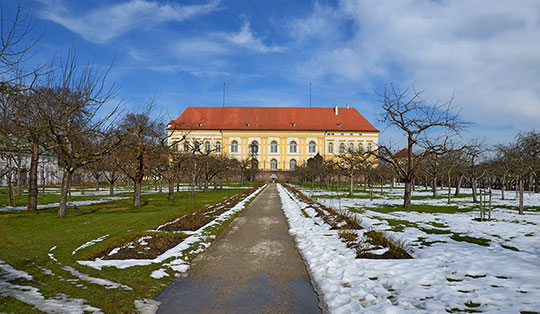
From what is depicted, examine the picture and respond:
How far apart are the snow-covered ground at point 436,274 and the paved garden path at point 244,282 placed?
40 centimetres

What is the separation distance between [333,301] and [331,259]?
7.53 ft

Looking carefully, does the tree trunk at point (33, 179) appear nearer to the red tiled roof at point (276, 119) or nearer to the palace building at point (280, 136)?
the palace building at point (280, 136)

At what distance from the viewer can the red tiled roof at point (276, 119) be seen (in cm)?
8212

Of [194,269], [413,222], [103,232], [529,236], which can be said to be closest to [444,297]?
[194,269]

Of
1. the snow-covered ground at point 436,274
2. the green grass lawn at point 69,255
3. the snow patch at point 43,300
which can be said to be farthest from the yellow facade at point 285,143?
the snow patch at point 43,300

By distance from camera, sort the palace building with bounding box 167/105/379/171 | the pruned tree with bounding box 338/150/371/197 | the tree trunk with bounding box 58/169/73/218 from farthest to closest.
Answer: the palace building with bounding box 167/105/379/171 < the pruned tree with bounding box 338/150/371/197 < the tree trunk with bounding box 58/169/73/218

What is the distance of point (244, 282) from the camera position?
5559mm

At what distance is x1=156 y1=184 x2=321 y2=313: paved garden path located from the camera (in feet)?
14.7

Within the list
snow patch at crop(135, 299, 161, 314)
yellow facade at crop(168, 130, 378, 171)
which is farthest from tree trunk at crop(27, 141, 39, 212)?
yellow facade at crop(168, 130, 378, 171)

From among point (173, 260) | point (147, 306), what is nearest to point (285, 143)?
point (173, 260)

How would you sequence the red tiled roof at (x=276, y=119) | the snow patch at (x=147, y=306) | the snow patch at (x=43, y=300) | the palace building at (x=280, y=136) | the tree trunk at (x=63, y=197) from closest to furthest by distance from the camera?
1. the snow patch at (x=43, y=300)
2. the snow patch at (x=147, y=306)
3. the tree trunk at (x=63, y=197)
4. the palace building at (x=280, y=136)
5. the red tiled roof at (x=276, y=119)

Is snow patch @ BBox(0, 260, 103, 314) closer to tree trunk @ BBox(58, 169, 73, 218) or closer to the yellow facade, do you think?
tree trunk @ BBox(58, 169, 73, 218)

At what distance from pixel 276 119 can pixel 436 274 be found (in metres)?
79.4

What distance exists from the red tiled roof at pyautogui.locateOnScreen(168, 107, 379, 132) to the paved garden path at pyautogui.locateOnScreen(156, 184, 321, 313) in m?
74.4
